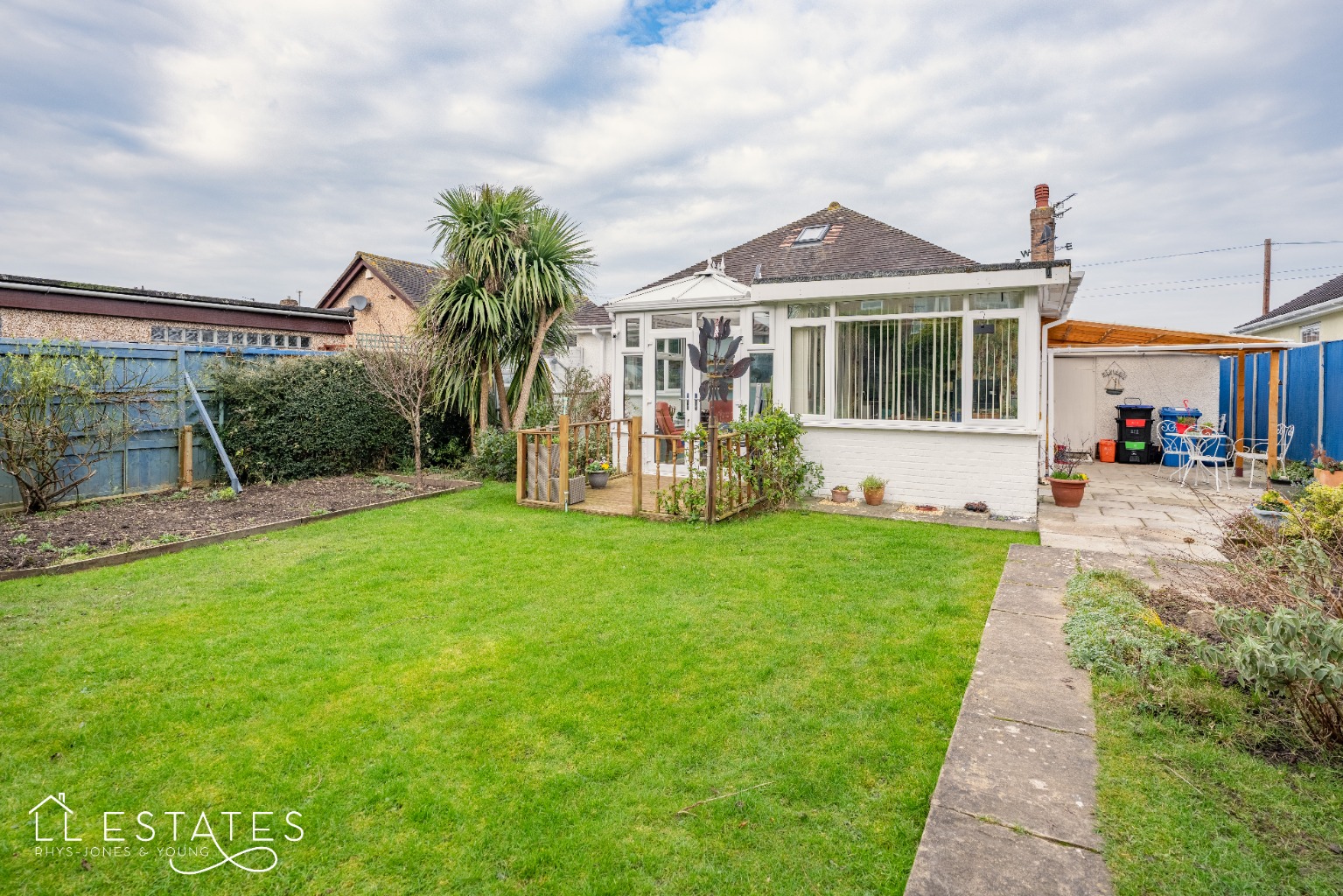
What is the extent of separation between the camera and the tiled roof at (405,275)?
2076 centimetres

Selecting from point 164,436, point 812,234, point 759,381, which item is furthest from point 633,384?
point 812,234

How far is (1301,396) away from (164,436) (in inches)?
683

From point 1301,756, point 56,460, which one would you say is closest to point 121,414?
point 56,460

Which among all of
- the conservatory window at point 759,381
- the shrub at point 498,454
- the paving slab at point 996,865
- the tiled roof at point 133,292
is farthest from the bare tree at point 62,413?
the paving slab at point 996,865

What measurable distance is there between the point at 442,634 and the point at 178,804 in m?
1.64

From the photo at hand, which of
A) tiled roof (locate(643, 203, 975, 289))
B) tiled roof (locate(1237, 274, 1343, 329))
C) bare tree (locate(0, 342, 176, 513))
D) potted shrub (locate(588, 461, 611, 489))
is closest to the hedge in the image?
bare tree (locate(0, 342, 176, 513))

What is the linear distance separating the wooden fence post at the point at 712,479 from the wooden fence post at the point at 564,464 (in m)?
1.71

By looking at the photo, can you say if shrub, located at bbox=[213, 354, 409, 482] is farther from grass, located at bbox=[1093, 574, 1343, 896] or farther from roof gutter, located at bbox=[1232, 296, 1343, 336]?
roof gutter, located at bbox=[1232, 296, 1343, 336]

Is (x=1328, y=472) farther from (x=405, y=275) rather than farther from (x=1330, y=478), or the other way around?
(x=405, y=275)

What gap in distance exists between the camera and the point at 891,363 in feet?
26.4

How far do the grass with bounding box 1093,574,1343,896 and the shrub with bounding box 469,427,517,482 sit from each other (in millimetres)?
8445

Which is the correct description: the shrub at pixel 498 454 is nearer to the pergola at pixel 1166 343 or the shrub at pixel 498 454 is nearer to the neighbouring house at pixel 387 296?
the pergola at pixel 1166 343

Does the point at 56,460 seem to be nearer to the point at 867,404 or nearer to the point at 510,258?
the point at 510,258

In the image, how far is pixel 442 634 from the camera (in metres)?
3.85
